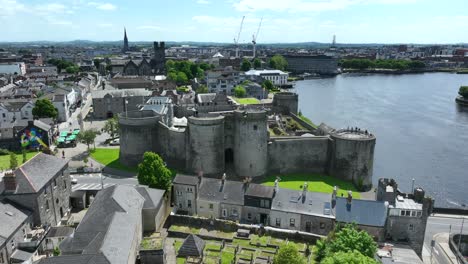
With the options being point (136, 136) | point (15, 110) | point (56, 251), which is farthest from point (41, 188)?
point (15, 110)

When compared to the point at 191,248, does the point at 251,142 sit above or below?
above

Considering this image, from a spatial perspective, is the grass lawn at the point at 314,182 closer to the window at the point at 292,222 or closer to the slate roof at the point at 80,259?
the window at the point at 292,222

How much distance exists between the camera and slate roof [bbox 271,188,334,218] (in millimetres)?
36938

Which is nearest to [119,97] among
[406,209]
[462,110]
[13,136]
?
[13,136]

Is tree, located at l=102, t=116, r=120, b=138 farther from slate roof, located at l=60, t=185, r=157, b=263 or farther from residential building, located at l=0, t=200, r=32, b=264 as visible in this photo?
residential building, located at l=0, t=200, r=32, b=264

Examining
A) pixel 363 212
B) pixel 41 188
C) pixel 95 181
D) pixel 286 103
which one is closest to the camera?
pixel 41 188

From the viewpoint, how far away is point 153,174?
138 feet

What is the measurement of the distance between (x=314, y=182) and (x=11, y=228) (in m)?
35.5

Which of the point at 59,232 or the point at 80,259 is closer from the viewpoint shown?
the point at 80,259

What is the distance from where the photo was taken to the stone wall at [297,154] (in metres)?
53.3

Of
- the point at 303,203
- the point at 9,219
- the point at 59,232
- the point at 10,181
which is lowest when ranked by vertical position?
the point at 59,232

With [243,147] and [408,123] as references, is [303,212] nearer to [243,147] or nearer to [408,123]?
[243,147]

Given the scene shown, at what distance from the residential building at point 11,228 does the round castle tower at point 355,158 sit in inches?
1486

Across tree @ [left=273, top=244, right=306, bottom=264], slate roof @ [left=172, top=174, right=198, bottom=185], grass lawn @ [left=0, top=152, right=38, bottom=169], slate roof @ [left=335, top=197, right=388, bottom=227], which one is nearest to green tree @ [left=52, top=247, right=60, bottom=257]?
slate roof @ [left=172, top=174, right=198, bottom=185]
